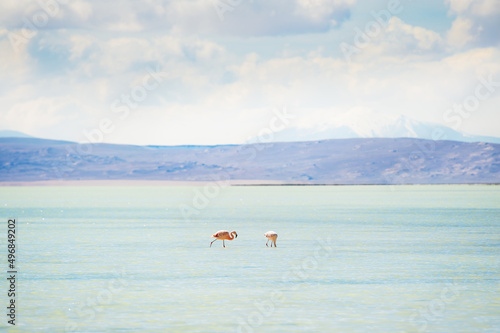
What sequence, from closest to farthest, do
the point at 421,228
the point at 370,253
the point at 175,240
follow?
1. the point at 370,253
2. the point at 175,240
3. the point at 421,228

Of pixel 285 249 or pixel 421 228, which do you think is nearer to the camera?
pixel 285 249

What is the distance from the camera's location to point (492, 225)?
54.8 meters

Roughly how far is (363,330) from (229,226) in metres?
37.6

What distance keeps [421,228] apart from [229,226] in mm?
12977

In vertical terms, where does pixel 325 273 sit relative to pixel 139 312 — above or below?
above

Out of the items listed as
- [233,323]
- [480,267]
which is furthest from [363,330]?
[480,267]

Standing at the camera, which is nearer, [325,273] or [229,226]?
[325,273]

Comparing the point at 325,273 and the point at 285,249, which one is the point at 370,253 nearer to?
the point at 285,249

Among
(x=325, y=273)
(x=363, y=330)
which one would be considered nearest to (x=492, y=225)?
(x=325, y=273)

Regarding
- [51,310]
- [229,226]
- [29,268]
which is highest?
[229,226]

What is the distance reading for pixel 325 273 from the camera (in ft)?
89.8

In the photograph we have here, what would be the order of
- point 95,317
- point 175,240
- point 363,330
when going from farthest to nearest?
1. point 175,240
2. point 95,317
3. point 363,330

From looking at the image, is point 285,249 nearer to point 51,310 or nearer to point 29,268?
point 29,268

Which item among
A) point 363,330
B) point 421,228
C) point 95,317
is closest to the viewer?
point 363,330
